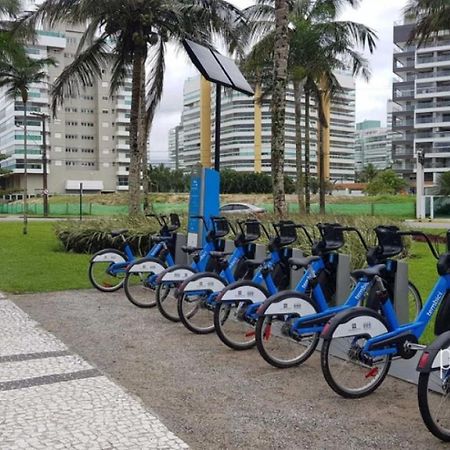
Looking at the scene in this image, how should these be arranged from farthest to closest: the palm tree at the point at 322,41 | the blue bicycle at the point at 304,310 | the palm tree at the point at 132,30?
1. the palm tree at the point at 322,41
2. the palm tree at the point at 132,30
3. the blue bicycle at the point at 304,310

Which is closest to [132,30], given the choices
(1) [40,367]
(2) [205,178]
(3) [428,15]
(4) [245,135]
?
(2) [205,178]

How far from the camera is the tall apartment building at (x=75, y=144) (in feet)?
297


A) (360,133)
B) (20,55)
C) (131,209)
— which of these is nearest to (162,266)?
(131,209)

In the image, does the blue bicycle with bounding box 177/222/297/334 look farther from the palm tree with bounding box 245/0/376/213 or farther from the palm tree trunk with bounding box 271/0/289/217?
the palm tree with bounding box 245/0/376/213

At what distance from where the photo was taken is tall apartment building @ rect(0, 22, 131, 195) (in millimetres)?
90375

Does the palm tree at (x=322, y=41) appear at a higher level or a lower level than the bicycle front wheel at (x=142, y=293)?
higher

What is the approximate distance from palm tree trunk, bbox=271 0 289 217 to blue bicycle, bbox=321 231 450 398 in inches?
339

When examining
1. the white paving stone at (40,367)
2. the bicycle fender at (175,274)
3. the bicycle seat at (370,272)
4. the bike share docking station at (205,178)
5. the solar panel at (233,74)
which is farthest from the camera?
the solar panel at (233,74)

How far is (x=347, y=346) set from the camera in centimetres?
451

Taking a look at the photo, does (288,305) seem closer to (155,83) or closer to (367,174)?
(155,83)

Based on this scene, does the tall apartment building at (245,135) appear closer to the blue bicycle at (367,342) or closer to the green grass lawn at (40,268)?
the green grass lawn at (40,268)

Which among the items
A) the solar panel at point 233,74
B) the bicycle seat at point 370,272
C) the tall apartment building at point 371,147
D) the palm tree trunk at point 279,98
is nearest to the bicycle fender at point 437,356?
the bicycle seat at point 370,272

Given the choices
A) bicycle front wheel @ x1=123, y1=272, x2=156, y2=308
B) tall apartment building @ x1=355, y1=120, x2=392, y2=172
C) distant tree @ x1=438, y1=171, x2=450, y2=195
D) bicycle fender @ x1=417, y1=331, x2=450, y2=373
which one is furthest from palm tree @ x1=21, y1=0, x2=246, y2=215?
tall apartment building @ x1=355, y1=120, x2=392, y2=172

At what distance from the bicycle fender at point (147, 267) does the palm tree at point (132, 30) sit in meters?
8.05
